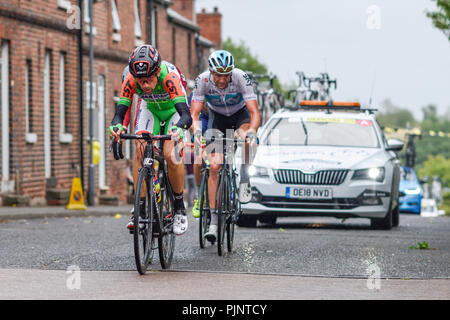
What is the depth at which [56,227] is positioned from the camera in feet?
48.0

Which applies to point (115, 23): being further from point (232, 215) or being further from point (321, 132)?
point (232, 215)

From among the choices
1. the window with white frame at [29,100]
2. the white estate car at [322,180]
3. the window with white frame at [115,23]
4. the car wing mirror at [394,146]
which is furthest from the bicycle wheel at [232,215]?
the window with white frame at [115,23]

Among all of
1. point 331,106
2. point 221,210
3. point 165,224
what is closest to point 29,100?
point 331,106

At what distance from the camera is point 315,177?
13.7 m

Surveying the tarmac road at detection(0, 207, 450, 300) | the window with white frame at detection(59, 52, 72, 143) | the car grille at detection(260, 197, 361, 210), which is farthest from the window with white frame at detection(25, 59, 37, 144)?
the car grille at detection(260, 197, 361, 210)

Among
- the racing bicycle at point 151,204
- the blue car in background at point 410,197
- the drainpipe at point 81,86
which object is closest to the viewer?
the racing bicycle at point 151,204

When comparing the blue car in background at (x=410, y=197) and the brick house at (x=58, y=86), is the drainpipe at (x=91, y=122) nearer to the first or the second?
the brick house at (x=58, y=86)

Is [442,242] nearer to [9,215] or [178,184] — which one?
[178,184]

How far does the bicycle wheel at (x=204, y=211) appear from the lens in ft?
33.3

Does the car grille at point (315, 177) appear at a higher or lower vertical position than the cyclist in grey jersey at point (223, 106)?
lower

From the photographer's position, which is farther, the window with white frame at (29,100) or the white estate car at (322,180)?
the window with white frame at (29,100)

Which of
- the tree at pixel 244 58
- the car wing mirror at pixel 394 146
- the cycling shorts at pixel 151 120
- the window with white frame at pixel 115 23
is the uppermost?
the tree at pixel 244 58

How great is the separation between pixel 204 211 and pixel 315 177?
3.71m

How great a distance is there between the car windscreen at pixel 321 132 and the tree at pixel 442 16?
5.98m
